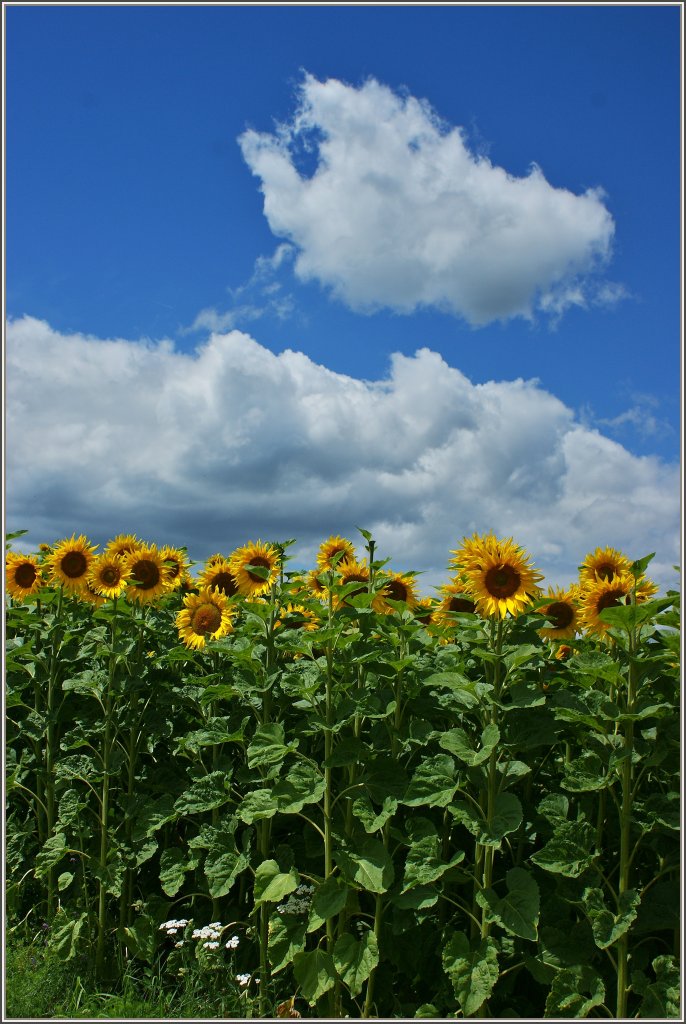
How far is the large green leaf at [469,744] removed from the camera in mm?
3656

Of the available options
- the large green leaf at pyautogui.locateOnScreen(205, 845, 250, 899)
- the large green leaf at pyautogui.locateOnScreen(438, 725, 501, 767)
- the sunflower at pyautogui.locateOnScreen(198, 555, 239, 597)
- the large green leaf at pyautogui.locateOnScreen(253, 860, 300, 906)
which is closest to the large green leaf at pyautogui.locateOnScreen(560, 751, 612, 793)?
the large green leaf at pyautogui.locateOnScreen(438, 725, 501, 767)

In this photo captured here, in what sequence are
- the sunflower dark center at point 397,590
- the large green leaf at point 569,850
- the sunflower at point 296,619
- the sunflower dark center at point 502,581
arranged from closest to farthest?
the large green leaf at point 569,850 → the sunflower dark center at point 502,581 → the sunflower at point 296,619 → the sunflower dark center at point 397,590

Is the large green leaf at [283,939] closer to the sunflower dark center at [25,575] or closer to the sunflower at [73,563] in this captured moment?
the sunflower at [73,563]

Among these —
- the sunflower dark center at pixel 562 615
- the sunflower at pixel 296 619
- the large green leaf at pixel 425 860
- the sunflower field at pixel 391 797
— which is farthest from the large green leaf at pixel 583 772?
the sunflower at pixel 296 619

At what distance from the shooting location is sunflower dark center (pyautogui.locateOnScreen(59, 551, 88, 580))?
5.64 meters

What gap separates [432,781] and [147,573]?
2.43 meters

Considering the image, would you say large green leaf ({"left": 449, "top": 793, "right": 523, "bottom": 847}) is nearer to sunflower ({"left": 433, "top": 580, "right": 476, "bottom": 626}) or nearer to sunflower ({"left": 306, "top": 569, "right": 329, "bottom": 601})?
sunflower ({"left": 433, "top": 580, "right": 476, "bottom": 626})

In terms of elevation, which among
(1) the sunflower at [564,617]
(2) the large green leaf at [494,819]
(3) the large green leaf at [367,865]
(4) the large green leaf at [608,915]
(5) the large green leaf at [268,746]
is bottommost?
(4) the large green leaf at [608,915]

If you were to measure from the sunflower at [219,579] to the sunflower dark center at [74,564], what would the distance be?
2.65 feet

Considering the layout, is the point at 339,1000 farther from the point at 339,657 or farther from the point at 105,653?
the point at 105,653

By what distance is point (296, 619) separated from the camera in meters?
4.73

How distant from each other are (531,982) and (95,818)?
2792 mm

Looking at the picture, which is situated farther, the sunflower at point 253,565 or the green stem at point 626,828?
the sunflower at point 253,565

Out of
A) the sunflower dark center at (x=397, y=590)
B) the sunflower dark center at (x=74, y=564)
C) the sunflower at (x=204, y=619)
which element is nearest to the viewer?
the sunflower dark center at (x=397, y=590)
